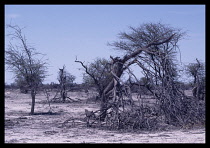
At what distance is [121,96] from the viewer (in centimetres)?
1281

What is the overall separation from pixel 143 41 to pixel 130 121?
24.6ft

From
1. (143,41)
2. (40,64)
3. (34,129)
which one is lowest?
(34,129)

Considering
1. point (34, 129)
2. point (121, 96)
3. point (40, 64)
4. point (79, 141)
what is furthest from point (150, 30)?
point (79, 141)

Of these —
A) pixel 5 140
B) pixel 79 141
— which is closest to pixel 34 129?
pixel 5 140

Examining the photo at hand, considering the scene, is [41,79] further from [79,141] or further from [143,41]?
[79,141]

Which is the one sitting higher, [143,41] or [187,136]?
[143,41]

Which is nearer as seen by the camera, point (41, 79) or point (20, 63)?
point (20, 63)

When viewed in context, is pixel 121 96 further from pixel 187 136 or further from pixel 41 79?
pixel 41 79

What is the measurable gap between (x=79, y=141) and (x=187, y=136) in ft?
9.85

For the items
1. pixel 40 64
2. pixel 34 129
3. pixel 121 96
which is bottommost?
pixel 34 129

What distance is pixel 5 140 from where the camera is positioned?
9.92m

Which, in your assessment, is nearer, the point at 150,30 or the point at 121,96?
the point at 121,96
